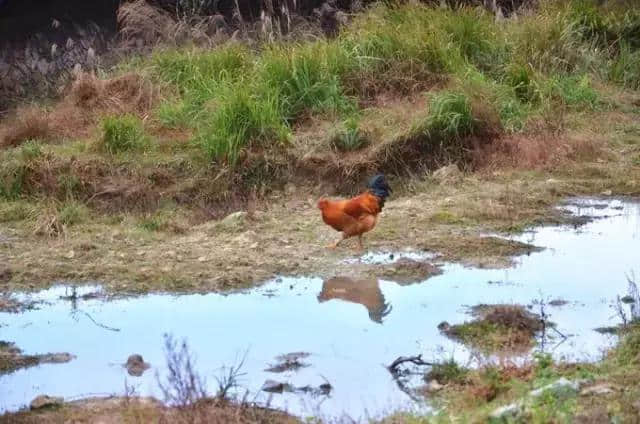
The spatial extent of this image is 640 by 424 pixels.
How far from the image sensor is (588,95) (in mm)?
12898

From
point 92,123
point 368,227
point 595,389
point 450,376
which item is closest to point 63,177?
point 92,123

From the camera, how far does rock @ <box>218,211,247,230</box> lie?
972 centimetres

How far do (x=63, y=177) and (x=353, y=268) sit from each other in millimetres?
3986

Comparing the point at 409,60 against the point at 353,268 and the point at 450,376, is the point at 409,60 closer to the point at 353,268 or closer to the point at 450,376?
the point at 353,268

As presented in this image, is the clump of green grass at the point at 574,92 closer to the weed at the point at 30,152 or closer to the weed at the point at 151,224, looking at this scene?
the weed at the point at 151,224

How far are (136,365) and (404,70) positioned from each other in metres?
7.02

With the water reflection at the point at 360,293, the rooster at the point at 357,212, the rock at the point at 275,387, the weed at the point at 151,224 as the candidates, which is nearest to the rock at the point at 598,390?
the rock at the point at 275,387

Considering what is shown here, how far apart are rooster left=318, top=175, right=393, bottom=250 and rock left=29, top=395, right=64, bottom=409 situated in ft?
10.9

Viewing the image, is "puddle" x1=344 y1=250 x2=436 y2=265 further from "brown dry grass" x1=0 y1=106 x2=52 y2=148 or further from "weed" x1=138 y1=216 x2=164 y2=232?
"brown dry grass" x1=0 y1=106 x2=52 y2=148

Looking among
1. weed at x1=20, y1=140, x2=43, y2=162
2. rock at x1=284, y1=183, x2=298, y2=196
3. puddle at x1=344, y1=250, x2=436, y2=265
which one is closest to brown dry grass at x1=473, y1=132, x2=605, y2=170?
rock at x1=284, y1=183, x2=298, y2=196

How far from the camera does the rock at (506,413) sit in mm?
4910

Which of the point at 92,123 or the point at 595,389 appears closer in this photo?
the point at 595,389

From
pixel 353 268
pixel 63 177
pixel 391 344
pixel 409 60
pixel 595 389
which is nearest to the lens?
pixel 595 389

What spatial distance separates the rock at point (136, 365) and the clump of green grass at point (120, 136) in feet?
17.4
